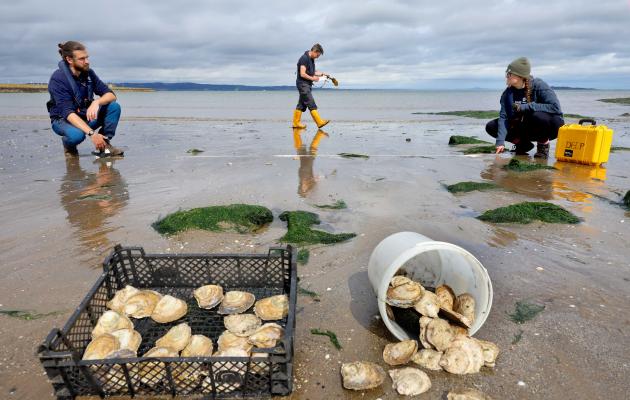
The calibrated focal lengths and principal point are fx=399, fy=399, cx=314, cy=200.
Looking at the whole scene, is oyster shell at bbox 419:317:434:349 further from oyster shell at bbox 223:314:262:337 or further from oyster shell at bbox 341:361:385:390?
oyster shell at bbox 223:314:262:337

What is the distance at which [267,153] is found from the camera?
9.79 m

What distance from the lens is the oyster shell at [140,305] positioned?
2.91 meters

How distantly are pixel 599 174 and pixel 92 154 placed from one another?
1082cm

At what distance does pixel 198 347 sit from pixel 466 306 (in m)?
1.80

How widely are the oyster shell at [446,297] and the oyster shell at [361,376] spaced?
2.23ft

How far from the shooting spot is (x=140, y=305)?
2.94 metres

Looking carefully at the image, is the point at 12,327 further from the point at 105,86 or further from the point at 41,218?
the point at 105,86

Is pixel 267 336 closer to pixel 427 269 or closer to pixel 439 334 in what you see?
pixel 439 334

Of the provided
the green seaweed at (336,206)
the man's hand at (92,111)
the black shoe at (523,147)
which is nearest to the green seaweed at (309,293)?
the green seaweed at (336,206)

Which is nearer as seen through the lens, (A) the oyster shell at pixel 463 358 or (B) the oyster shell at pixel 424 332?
(A) the oyster shell at pixel 463 358

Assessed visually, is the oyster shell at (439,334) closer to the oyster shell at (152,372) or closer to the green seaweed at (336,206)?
the oyster shell at (152,372)

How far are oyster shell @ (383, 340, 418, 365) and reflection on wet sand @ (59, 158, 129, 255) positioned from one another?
3073 mm

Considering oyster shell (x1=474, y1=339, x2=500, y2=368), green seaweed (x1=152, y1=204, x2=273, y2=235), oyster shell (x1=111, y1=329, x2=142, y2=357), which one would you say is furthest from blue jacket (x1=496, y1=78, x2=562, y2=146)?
oyster shell (x1=111, y1=329, x2=142, y2=357)

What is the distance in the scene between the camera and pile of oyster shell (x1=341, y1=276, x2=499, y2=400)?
2285 mm
